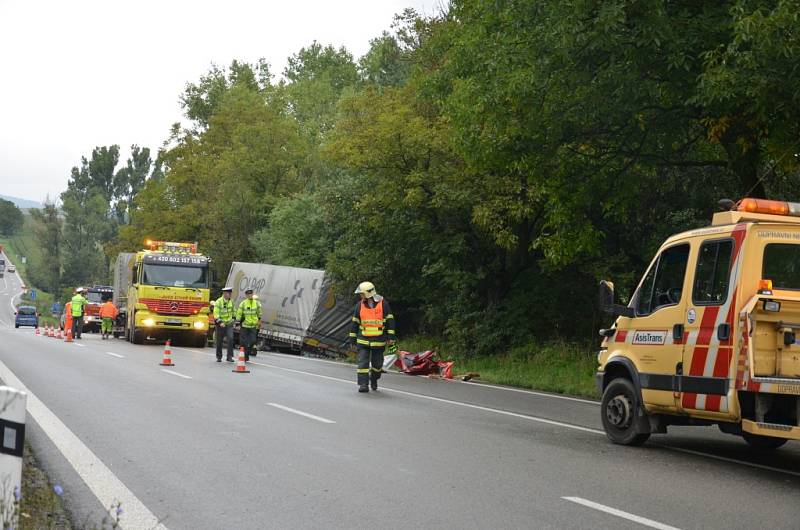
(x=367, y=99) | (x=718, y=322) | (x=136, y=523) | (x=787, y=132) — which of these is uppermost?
(x=367, y=99)

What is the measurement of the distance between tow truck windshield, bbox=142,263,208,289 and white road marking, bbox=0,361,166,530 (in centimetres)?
2216

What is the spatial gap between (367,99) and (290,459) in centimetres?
2216

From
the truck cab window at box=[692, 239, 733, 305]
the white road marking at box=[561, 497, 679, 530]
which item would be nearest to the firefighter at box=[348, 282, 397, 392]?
the truck cab window at box=[692, 239, 733, 305]

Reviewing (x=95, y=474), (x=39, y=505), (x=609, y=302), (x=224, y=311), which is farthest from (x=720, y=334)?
(x=224, y=311)

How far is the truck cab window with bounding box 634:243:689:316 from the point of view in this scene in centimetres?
994

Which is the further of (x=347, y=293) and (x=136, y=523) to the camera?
(x=347, y=293)

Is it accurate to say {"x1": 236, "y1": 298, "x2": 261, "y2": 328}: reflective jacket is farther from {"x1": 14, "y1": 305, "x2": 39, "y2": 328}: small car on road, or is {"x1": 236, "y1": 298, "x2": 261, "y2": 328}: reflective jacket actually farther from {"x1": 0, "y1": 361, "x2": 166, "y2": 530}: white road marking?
{"x1": 14, "y1": 305, "x2": 39, "y2": 328}: small car on road

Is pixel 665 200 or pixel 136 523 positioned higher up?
pixel 665 200

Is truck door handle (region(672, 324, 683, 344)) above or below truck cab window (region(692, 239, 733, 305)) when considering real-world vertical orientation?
below

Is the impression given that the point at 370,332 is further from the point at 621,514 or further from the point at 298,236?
the point at 298,236

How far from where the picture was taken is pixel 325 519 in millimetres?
6445

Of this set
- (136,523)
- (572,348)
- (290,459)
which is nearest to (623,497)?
(290,459)

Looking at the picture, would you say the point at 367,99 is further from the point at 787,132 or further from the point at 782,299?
the point at 782,299

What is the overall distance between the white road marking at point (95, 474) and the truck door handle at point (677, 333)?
5464 millimetres
